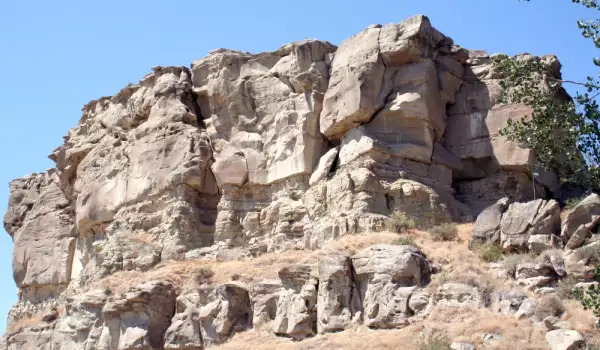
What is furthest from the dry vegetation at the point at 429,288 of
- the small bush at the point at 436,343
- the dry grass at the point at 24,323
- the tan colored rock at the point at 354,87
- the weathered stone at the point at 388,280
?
the dry grass at the point at 24,323

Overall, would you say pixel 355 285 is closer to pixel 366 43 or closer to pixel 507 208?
pixel 507 208

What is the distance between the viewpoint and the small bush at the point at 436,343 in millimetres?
24750

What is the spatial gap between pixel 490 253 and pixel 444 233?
2.52m

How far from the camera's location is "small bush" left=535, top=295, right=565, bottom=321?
82.6 ft

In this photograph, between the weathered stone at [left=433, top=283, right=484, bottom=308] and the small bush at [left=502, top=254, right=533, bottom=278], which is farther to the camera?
the small bush at [left=502, top=254, right=533, bottom=278]

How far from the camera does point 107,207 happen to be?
40.5m

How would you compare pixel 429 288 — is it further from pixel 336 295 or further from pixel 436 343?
pixel 436 343

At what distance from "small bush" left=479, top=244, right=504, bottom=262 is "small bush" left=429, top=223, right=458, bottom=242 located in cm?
193

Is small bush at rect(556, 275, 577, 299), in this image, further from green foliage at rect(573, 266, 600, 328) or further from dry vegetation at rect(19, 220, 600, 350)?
green foliage at rect(573, 266, 600, 328)

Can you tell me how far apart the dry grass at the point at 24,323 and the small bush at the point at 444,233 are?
19258 millimetres

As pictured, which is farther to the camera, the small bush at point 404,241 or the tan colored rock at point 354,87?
the tan colored rock at point 354,87

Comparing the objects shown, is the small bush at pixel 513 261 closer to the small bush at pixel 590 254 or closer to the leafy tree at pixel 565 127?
the small bush at pixel 590 254

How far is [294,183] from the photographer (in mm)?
36469

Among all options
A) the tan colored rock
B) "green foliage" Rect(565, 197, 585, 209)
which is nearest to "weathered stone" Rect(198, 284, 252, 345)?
the tan colored rock
